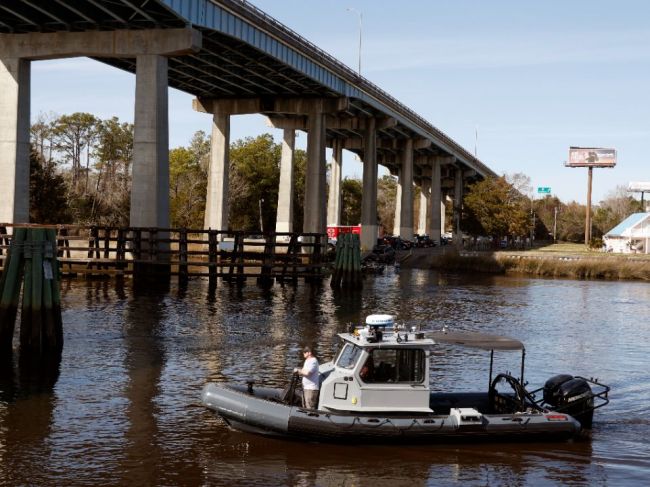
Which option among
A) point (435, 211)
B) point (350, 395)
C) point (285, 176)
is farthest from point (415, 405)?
point (435, 211)

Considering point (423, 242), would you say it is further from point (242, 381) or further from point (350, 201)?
point (242, 381)

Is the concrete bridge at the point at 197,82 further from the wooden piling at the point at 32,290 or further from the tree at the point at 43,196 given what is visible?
the wooden piling at the point at 32,290

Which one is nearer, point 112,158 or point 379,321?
point 379,321

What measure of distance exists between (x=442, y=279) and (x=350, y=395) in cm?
5236

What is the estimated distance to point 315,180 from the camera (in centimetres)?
8488

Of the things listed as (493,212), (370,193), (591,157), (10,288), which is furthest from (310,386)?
(591,157)

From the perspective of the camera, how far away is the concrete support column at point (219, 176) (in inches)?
3280

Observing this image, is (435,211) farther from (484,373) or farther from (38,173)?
(484,373)

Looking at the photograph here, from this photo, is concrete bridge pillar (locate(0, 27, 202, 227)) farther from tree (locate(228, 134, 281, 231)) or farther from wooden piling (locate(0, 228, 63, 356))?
tree (locate(228, 134, 281, 231))

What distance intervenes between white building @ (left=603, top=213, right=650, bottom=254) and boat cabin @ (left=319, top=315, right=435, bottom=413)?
93.1m

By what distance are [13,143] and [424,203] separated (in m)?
131

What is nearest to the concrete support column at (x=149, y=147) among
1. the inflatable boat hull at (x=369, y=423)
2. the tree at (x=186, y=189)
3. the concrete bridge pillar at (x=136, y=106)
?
the concrete bridge pillar at (x=136, y=106)

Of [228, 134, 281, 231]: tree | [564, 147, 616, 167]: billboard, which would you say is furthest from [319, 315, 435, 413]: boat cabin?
[564, 147, 616, 167]: billboard

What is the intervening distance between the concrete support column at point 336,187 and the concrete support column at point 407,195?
936cm
